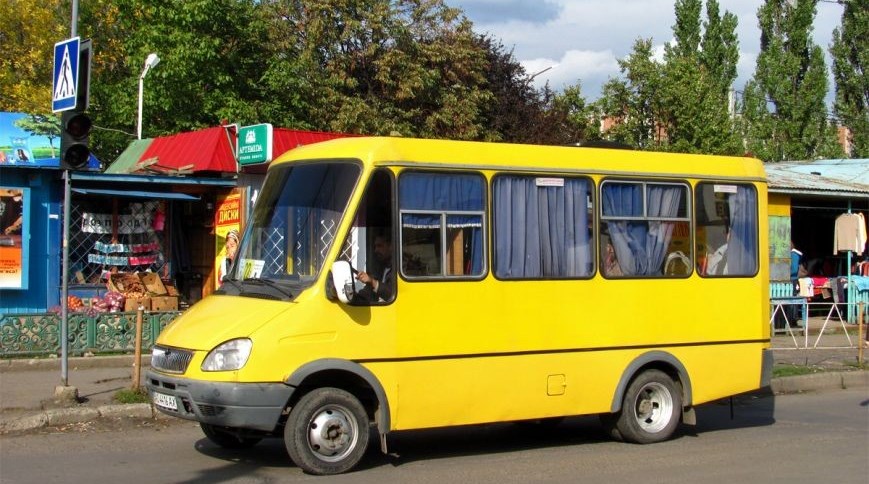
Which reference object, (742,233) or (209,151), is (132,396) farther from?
(209,151)

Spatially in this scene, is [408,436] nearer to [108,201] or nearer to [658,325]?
[658,325]

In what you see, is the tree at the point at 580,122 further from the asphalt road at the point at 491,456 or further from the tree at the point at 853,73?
the asphalt road at the point at 491,456

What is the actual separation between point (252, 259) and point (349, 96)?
75.6ft

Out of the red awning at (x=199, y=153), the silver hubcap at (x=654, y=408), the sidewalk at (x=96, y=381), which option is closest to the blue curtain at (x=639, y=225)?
the silver hubcap at (x=654, y=408)

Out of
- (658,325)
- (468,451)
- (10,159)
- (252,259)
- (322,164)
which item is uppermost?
(10,159)

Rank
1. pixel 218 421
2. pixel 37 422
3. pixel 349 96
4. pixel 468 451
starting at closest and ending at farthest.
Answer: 1. pixel 218 421
2. pixel 468 451
3. pixel 37 422
4. pixel 349 96

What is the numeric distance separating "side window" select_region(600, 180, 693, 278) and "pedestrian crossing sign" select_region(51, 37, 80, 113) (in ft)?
19.1

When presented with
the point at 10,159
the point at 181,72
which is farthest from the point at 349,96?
the point at 10,159

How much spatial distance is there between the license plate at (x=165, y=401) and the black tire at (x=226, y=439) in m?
0.75

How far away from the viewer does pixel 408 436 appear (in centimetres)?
959

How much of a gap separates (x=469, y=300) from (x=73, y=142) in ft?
16.6

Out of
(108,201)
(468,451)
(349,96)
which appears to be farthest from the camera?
(349,96)

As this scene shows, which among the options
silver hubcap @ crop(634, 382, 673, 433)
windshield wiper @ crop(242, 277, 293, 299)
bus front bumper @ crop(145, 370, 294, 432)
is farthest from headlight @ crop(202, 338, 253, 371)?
silver hubcap @ crop(634, 382, 673, 433)

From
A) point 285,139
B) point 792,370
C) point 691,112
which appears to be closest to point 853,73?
point 691,112
